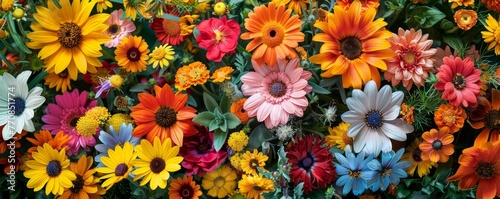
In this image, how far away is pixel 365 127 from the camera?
105cm

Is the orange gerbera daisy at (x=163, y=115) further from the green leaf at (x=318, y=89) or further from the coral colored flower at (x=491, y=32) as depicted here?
the coral colored flower at (x=491, y=32)

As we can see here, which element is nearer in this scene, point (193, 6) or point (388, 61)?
point (388, 61)

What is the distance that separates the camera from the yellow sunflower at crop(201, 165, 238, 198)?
1092 mm

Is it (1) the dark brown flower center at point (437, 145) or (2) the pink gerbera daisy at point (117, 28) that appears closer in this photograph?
(1) the dark brown flower center at point (437, 145)

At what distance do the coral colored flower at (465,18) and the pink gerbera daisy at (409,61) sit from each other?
0.22ft

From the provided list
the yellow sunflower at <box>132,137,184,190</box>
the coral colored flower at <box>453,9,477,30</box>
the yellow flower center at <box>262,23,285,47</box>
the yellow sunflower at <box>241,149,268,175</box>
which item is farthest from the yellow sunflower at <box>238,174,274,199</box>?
the coral colored flower at <box>453,9,477,30</box>

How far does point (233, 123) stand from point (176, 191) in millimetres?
172

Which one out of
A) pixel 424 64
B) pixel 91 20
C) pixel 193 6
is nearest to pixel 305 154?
pixel 424 64

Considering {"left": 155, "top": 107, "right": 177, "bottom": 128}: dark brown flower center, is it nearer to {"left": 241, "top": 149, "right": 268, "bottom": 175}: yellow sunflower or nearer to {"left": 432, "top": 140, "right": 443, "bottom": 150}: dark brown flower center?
{"left": 241, "top": 149, "right": 268, "bottom": 175}: yellow sunflower

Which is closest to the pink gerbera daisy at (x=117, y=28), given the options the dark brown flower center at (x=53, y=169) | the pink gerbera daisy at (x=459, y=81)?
the dark brown flower center at (x=53, y=169)

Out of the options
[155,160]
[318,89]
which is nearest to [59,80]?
[155,160]

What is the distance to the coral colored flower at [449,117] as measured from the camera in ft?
3.31

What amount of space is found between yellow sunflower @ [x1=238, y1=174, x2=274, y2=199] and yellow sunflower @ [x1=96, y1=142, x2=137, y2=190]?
0.22 metres

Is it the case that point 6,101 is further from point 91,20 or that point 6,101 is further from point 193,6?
point 193,6
